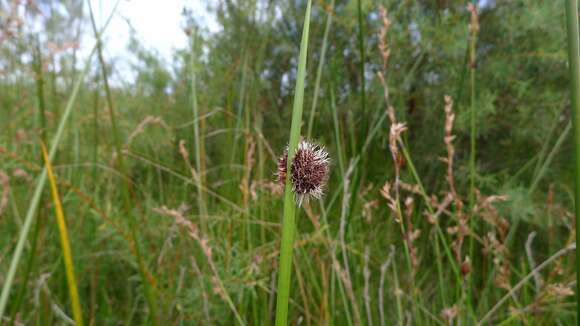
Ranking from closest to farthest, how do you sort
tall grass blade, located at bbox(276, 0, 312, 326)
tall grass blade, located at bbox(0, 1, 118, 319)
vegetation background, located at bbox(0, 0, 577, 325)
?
tall grass blade, located at bbox(276, 0, 312, 326) → tall grass blade, located at bbox(0, 1, 118, 319) → vegetation background, located at bbox(0, 0, 577, 325)

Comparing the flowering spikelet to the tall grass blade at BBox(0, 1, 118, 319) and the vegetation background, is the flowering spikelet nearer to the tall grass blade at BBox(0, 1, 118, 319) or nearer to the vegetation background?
the tall grass blade at BBox(0, 1, 118, 319)

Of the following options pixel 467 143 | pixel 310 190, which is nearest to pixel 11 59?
pixel 310 190

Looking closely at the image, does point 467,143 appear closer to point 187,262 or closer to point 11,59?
point 187,262

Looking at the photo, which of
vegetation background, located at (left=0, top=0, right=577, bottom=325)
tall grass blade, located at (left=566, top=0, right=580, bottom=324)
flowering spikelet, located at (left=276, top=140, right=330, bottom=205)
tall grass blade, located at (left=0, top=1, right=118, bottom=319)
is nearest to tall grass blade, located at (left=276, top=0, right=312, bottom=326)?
flowering spikelet, located at (left=276, top=140, right=330, bottom=205)

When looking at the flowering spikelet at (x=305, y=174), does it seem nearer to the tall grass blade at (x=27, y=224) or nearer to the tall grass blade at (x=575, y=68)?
the tall grass blade at (x=575, y=68)

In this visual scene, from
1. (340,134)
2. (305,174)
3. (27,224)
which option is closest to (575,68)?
(305,174)

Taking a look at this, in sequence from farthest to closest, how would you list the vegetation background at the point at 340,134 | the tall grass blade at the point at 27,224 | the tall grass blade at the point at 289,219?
the vegetation background at the point at 340,134 → the tall grass blade at the point at 27,224 → the tall grass blade at the point at 289,219

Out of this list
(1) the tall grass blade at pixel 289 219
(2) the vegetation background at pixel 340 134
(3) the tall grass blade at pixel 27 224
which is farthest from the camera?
(2) the vegetation background at pixel 340 134

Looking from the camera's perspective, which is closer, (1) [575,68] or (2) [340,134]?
(1) [575,68]

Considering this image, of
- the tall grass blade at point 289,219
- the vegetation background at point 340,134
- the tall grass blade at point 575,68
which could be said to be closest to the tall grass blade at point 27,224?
the tall grass blade at point 289,219

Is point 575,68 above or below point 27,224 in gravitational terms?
above

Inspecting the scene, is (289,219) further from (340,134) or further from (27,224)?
(340,134)
